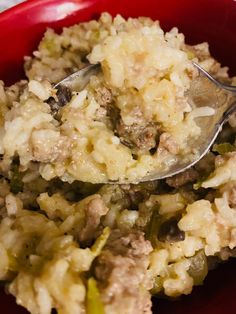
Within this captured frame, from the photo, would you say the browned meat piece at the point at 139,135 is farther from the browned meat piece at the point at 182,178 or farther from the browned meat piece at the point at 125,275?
the browned meat piece at the point at 125,275

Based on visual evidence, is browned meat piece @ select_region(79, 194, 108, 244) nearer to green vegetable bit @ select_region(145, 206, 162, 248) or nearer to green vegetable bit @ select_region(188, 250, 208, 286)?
green vegetable bit @ select_region(145, 206, 162, 248)

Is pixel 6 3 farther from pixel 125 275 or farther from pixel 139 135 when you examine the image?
pixel 125 275

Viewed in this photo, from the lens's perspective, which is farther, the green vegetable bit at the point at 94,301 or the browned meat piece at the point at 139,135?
the browned meat piece at the point at 139,135

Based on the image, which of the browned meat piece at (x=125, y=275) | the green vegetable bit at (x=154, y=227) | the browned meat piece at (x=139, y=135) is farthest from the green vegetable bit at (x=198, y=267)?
the browned meat piece at (x=139, y=135)

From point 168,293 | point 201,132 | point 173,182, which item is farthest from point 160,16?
point 168,293

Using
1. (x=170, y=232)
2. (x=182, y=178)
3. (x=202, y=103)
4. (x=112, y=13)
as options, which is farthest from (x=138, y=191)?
(x=112, y=13)

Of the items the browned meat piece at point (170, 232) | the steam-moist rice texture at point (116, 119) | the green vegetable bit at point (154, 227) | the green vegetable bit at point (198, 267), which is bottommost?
the green vegetable bit at point (198, 267)

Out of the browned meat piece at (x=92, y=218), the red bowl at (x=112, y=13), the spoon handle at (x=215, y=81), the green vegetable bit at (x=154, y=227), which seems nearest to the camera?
the browned meat piece at (x=92, y=218)
